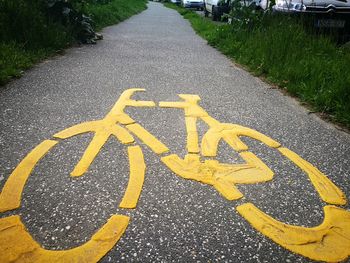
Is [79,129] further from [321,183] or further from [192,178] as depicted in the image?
[321,183]

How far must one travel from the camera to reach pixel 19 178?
230 cm

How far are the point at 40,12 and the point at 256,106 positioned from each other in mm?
4993

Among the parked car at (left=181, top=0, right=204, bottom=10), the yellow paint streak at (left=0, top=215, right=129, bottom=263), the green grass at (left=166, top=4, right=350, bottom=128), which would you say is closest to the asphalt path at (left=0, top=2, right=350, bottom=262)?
the yellow paint streak at (left=0, top=215, right=129, bottom=263)

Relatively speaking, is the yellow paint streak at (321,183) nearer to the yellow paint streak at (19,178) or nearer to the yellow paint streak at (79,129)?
the yellow paint streak at (79,129)

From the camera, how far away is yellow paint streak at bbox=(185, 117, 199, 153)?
288cm

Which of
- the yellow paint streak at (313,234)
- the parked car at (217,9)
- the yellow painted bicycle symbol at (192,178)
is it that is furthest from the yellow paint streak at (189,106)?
the parked car at (217,9)

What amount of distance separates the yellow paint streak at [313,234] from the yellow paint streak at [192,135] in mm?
852

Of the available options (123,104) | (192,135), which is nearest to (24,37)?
(123,104)

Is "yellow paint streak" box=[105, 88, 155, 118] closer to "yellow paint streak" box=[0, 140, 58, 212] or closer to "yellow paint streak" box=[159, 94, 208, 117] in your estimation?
"yellow paint streak" box=[159, 94, 208, 117]

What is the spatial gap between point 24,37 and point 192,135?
4.30 m

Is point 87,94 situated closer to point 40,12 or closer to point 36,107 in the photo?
point 36,107

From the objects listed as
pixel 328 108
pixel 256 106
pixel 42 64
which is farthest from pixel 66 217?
pixel 42 64

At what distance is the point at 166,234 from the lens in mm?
1890

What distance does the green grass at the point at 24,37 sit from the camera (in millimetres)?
4915
